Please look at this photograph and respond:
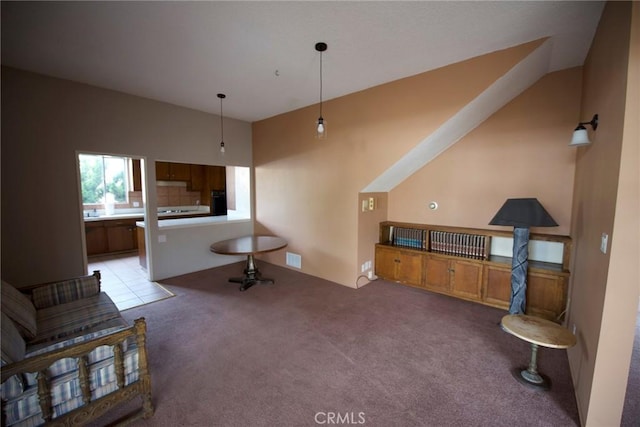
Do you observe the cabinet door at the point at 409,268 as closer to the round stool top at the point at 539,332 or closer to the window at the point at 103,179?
the round stool top at the point at 539,332

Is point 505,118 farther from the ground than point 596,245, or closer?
farther from the ground

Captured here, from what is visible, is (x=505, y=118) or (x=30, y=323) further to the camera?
(x=505, y=118)

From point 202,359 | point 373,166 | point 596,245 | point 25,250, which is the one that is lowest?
point 202,359

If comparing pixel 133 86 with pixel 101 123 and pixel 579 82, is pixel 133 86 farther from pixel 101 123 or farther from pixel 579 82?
pixel 579 82

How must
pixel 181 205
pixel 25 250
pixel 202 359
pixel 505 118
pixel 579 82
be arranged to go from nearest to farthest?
pixel 202 359 → pixel 579 82 → pixel 25 250 → pixel 505 118 → pixel 181 205

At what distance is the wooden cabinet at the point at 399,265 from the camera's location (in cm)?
379

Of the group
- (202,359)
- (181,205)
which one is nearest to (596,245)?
(202,359)

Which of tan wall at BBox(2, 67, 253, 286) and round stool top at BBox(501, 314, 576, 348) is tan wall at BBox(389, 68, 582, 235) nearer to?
round stool top at BBox(501, 314, 576, 348)

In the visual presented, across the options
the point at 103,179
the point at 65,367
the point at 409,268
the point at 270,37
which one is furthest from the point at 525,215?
the point at 103,179

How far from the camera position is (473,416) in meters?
1.75

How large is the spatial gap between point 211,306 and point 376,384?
225 centimetres

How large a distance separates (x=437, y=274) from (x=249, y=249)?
2.67m

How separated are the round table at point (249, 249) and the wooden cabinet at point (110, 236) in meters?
3.38

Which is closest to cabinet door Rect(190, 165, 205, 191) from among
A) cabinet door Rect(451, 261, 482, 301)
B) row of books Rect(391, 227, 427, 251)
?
row of books Rect(391, 227, 427, 251)
